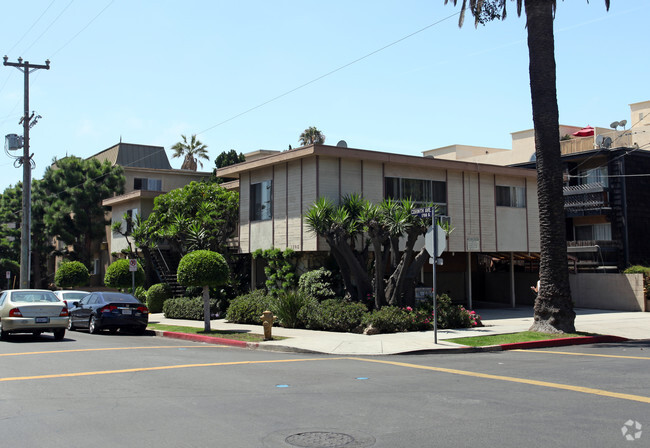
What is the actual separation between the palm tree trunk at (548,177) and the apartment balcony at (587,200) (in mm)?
22745

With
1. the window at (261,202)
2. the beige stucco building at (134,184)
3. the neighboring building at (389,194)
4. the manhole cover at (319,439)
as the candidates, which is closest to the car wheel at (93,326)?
→ the neighboring building at (389,194)

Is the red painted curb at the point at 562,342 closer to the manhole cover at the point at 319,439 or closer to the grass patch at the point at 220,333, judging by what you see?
the grass patch at the point at 220,333

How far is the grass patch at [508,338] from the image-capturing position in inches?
627

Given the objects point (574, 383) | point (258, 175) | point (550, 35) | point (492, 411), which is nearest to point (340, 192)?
point (258, 175)

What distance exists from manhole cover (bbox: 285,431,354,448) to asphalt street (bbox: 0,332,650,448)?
13 millimetres

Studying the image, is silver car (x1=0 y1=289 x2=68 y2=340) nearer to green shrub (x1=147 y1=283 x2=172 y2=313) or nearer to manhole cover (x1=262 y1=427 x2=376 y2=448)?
green shrub (x1=147 y1=283 x2=172 y2=313)

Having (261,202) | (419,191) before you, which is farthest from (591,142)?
(261,202)

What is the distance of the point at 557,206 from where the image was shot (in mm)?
18047

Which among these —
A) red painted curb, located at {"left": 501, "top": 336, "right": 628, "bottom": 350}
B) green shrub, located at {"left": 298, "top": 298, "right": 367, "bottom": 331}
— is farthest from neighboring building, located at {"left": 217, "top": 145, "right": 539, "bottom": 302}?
red painted curb, located at {"left": 501, "top": 336, "right": 628, "bottom": 350}

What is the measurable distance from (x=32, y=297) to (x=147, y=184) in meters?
25.7

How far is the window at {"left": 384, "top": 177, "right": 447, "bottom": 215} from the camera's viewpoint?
79.4 ft

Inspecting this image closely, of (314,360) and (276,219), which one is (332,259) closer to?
(276,219)

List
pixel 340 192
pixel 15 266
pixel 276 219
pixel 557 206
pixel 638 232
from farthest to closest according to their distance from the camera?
pixel 15 266 → pixel 638 232 → pixel 276 219 → pixel 340 192 → pixel 557 206

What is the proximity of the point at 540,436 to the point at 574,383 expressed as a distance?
3.69 m
